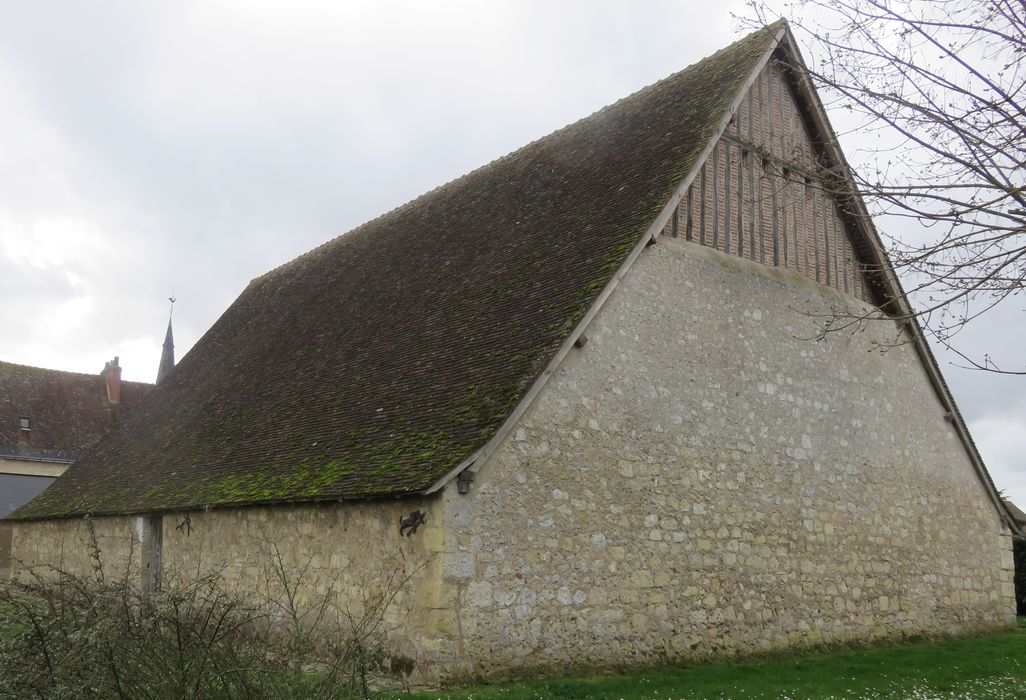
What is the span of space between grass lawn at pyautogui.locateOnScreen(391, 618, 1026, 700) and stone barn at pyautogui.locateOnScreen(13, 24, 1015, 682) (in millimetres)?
333

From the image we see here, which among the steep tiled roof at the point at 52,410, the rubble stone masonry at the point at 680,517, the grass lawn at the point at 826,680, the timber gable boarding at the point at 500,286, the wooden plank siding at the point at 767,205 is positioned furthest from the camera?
the steep tiled roof at the point at 52,410

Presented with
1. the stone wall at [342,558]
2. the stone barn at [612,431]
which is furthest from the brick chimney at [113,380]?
the stone wall at [342,558]

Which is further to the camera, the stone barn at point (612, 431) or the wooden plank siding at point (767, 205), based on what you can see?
the wooden plank siding at point (767, 205)

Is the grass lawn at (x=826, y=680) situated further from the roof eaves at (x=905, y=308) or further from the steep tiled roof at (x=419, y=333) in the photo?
the roof eaves at (x=905, y=308)

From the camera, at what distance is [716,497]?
10180mm

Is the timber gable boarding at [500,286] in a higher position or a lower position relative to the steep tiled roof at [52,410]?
lower

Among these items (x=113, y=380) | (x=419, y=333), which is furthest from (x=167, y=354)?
(x=419, y=333)

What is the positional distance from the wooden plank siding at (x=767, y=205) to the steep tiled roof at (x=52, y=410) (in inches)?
771

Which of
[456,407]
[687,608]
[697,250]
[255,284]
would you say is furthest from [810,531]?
[255,284]

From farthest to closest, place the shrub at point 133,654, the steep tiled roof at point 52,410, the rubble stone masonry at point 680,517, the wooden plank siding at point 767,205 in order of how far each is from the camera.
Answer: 1. the steep tiled roof at point 52,410
2. the wooden plank siding at point 767,205
3. the rubble stone masonry at point 680,517
4. the shrub at point 133,654

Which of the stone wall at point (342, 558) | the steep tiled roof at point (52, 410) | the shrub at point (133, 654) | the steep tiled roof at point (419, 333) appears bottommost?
the shrub at point (133, 654)

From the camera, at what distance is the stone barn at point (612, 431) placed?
8383mm

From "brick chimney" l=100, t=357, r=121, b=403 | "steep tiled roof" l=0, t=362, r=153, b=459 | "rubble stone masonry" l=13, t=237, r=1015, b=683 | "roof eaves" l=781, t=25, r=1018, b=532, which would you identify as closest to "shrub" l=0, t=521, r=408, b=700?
"rubble stone masonry" l=13, t=237, r=1015, b=683

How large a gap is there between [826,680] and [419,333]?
5726 mm
